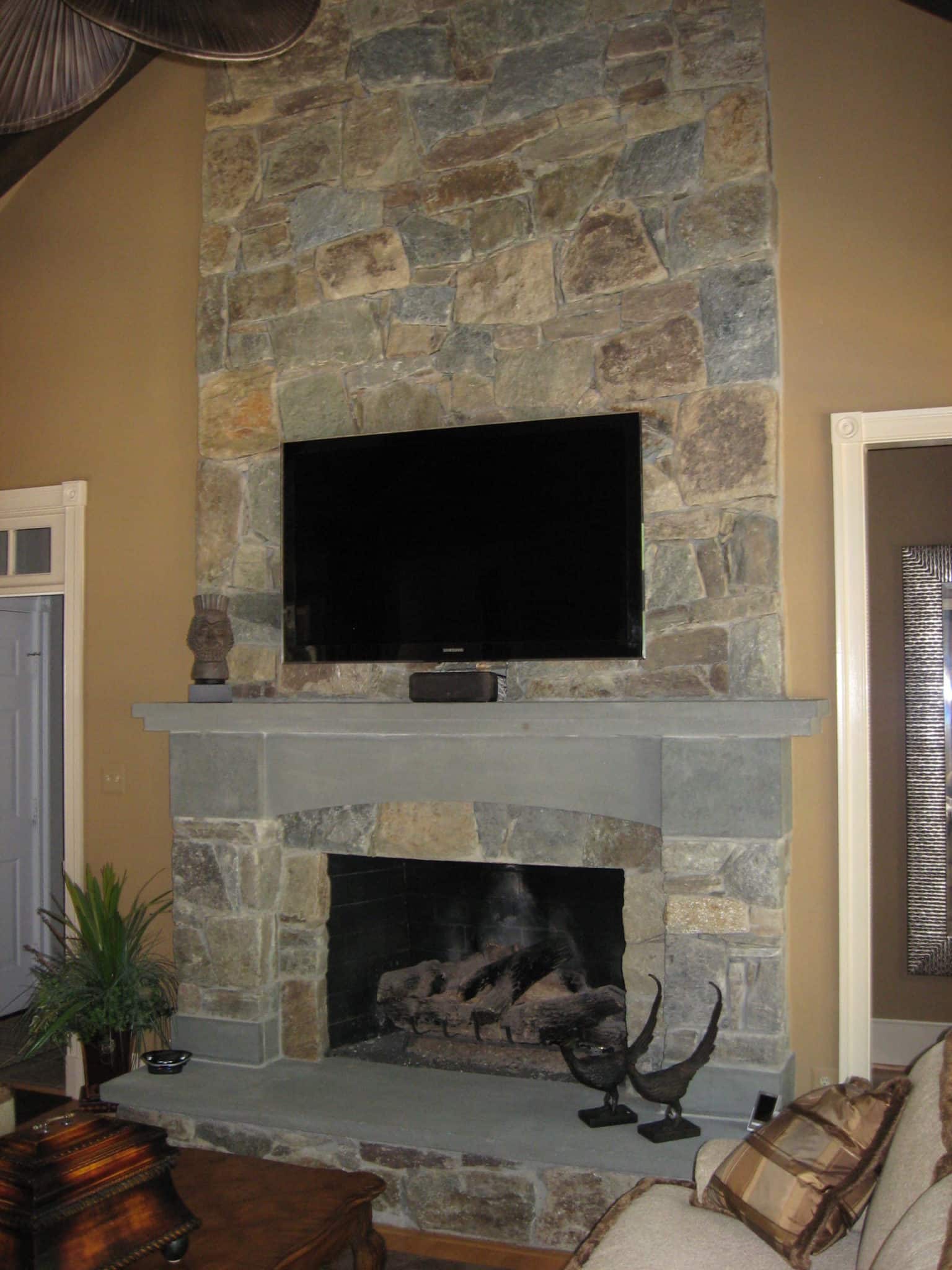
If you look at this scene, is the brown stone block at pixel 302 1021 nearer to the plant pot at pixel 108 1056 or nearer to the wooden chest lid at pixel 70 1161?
the plant pot at pixel 108 1056

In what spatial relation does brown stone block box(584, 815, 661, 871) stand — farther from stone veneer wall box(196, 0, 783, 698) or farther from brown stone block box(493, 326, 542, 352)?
brown stone block box(493, 326, 542, 352)

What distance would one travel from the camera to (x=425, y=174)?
4.00m

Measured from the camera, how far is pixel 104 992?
4113mm

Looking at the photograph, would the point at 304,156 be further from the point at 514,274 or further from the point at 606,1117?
the point at 606,1117

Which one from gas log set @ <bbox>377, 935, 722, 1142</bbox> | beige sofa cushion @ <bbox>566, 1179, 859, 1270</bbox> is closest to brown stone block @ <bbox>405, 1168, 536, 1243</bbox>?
gas log set @ <bbox>377, 935, 722, 1142</bbox>

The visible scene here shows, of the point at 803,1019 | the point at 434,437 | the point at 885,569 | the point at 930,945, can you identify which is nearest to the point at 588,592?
the point at 434,437

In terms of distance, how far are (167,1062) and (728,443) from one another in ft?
8.94

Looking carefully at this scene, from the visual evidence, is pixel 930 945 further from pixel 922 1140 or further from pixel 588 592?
pixel 922 1140

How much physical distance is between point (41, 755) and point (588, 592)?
11.4ft

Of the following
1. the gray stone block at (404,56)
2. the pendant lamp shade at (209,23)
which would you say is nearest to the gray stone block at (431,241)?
the gray stone block at (404,56)

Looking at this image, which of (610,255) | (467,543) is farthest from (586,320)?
(467,543)

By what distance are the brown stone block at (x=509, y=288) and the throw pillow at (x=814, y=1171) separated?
2534 mm

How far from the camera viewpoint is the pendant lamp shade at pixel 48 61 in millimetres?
2023

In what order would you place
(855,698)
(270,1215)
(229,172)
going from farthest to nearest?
(229,172) < (855,698) < (270,1215)
